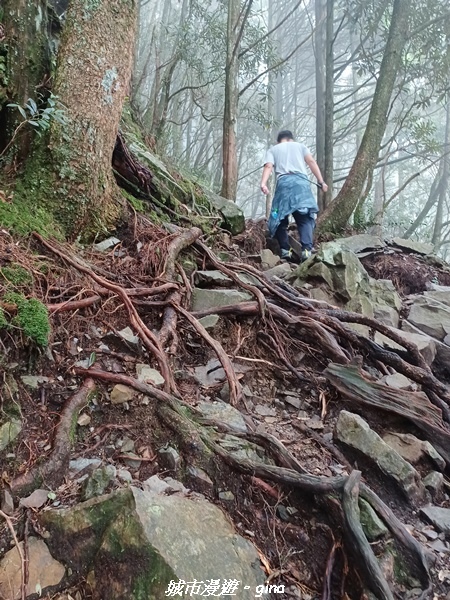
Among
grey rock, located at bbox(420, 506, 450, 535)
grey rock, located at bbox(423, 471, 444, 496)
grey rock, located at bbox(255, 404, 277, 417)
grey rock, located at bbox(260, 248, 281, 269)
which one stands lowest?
grey rock, located at bbox(420, 506, 450, 535)

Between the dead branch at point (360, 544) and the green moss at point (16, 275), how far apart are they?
2.04 metres

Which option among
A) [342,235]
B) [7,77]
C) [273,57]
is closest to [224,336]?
[7,77]

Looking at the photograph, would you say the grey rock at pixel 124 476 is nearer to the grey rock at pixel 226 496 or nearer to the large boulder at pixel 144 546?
the large boulder at pixel 144 546

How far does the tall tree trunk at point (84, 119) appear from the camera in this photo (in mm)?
3160

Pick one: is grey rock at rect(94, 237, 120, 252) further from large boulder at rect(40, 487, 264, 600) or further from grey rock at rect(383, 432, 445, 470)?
grey rock at rect(383, 432, 445, 470)

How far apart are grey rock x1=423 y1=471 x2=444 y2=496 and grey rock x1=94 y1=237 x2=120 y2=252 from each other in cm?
275

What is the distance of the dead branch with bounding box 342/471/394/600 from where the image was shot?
161 cm

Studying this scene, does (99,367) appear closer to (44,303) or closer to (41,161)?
(44,303)

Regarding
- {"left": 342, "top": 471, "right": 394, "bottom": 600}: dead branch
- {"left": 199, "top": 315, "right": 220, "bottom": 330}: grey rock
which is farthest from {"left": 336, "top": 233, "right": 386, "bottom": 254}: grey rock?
{"left": 342, "top": 471, "right": 394, "bottom": 600}: dead branch

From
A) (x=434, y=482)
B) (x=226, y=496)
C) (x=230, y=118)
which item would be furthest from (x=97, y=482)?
(x=230, y=118)

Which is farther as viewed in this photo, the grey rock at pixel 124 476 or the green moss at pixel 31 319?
the green moss at pixel 31 319

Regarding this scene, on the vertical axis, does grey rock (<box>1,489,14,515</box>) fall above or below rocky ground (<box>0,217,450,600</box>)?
below

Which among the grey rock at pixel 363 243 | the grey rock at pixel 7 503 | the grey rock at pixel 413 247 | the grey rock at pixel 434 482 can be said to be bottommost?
the grey rock at pixel 7 503

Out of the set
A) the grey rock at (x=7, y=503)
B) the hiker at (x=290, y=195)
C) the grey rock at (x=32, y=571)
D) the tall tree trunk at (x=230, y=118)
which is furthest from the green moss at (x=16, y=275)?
the tall tree trunk at (x=230, y=118)
